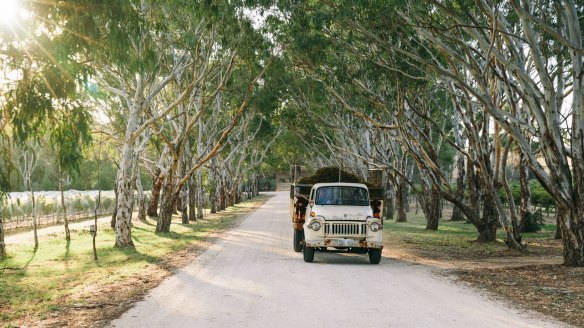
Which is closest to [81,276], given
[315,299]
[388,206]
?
[315,299]

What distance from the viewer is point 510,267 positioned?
546 inches

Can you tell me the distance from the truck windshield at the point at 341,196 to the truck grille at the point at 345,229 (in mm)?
1045

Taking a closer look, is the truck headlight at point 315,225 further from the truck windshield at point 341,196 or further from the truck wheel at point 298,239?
the truck wheel at point 298,239

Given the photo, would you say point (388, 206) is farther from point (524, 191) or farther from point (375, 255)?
point (375, 255)

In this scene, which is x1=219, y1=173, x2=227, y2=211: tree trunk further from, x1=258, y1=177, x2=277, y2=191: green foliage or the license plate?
x1=258, y1=177, x2=277, y2=191: green foliage

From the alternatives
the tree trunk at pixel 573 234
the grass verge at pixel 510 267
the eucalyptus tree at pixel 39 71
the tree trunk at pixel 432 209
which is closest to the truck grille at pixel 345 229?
the grass verge at pixel 510 267

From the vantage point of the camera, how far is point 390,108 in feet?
75.0

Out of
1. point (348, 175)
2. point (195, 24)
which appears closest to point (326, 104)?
point (195, 24)

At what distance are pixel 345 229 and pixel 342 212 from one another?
0.45 meters

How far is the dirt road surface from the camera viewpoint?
762cm

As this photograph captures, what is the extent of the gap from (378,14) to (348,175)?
4.92 meters

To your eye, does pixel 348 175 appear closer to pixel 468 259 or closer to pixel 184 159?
pixel 468 259

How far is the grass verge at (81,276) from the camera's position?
27.7 ft

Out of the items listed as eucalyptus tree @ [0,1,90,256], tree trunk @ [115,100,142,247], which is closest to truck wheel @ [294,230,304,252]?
tree trunk @ [115,100,142,247]
